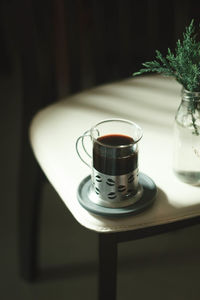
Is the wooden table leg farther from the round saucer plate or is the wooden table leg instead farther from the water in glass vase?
the water in glass vase

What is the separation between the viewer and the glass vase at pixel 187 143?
0.76 metres

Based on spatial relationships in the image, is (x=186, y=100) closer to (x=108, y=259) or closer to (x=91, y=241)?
(x=108, y=259)

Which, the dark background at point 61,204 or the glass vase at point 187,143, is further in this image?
the dark background at point 61,204

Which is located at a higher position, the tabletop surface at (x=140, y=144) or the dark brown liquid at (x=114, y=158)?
the dark brown liquid at (x=114, y=158)

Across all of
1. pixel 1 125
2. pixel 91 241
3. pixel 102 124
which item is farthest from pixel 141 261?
pixel 1 125

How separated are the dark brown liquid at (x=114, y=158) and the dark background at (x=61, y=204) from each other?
1.18 feet

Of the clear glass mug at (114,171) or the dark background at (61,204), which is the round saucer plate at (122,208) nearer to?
the clear glass mug at (114,171)

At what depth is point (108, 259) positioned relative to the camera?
2.60ft

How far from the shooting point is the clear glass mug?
0.73 meters

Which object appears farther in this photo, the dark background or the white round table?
the dark background

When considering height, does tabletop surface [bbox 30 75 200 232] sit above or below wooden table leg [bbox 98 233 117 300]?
above

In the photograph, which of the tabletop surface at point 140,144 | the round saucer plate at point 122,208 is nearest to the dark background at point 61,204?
the tabletop surface at point 140,144

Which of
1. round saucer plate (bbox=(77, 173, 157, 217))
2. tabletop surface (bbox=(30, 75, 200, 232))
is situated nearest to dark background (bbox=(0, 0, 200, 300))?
tabletop surface (bbox=(30, 75, 200, 232))

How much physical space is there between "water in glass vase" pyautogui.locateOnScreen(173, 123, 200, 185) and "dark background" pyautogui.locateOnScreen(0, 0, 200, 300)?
38cm
